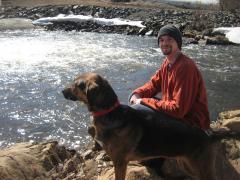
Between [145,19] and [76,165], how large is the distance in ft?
90.4

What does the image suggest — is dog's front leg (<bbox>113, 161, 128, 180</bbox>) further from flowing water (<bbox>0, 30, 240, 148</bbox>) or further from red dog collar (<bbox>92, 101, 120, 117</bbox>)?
flowing water (<bbox>0, 30, 240, 148</bbox>)

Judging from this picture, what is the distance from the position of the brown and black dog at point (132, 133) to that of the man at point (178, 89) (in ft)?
0.64

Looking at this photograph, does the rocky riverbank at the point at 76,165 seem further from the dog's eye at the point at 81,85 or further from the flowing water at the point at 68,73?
the flowing water at the point at 68,73

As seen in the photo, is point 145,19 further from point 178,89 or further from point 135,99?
point 178,89

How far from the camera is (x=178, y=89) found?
5.25m

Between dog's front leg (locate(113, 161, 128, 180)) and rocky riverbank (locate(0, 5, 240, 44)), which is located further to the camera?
rocky riverbank (locate(0, 5, 240, 44))

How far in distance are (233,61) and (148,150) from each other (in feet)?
51.0

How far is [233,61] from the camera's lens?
1989 centimetres

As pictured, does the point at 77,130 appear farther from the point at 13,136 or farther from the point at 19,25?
the point at 19,25

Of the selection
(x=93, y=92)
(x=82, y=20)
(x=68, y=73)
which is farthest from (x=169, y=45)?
(x=82, y=20)

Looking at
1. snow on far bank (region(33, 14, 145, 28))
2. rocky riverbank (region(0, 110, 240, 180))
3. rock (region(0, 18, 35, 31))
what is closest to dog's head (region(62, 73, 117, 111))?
rocky riverbank (region(0, 110, 240, 180))

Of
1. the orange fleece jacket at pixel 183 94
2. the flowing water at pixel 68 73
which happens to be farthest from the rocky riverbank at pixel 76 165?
the flowing water at pixel 68 73

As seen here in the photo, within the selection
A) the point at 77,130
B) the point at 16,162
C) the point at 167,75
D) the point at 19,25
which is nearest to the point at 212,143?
the point at 167,75

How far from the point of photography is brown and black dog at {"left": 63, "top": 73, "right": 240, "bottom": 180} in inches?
197
